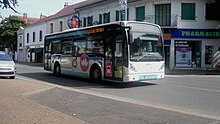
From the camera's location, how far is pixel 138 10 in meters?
33.8

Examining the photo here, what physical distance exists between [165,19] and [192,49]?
406 cm

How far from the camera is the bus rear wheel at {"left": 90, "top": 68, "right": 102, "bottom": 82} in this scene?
638 inches

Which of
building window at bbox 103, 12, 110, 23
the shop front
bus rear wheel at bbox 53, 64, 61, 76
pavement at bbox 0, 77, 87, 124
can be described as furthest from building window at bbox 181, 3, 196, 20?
pavement at bbox 0, 77, 87, 124

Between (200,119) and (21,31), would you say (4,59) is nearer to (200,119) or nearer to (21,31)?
(200,119)

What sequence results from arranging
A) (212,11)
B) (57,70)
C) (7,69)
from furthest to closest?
(212,11), (57,70), (7,69)

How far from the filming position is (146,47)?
47.7 feet

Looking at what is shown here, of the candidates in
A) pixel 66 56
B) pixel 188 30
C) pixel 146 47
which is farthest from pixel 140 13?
pixel 146 47

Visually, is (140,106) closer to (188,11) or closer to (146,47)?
(146,47)

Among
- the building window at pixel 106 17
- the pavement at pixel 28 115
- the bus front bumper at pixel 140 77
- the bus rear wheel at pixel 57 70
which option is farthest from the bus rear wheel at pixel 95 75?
the building window at pixel 106 17

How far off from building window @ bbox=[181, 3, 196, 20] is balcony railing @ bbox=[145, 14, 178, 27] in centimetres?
97

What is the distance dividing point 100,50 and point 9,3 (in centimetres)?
878

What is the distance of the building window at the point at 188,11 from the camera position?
31.5m

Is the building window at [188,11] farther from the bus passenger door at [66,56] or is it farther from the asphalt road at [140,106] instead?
the asphalt road at [140,106]

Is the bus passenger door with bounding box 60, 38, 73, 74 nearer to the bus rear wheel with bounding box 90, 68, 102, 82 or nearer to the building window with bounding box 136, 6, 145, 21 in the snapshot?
the bus rear wheel with bounding box 90, 68, 102, 82
